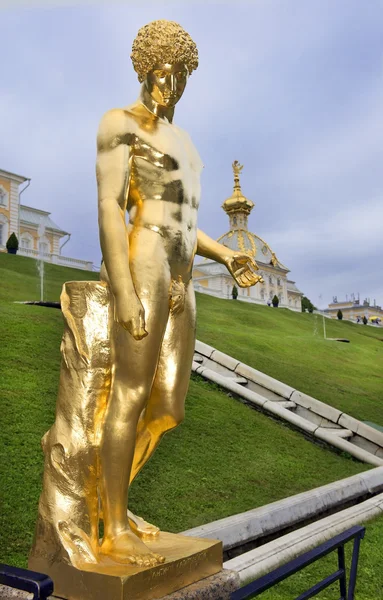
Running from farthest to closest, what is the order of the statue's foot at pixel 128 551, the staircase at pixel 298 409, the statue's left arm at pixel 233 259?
the staircase at pixel 298 409
the statue's left arm at pixel 233 259
the statue's foot at pixel 128 551

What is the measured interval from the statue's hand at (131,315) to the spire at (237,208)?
147ft

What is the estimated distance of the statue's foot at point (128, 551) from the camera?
207cm

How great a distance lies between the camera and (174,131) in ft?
9.00

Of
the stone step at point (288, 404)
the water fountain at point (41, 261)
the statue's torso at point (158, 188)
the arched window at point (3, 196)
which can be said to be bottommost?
the stone step at point (288, 404)

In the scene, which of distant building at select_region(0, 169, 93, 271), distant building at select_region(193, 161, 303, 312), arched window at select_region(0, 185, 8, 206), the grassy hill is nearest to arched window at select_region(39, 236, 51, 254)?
distant building at select_region(0, 169, 93, 271)

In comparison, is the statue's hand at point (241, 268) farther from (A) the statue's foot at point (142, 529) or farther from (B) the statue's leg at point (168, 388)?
(A) the statue's foot at point (142, 529)

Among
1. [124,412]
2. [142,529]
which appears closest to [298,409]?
[142,529]

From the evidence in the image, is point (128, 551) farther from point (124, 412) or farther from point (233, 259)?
point (233, 259)

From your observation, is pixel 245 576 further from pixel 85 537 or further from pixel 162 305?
pixel 162 305

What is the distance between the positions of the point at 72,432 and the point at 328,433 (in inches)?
261

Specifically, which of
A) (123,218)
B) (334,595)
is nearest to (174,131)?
(123,218)

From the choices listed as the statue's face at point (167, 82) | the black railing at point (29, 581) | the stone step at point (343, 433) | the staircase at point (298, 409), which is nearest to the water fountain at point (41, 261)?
the staircase at point (298, 409)

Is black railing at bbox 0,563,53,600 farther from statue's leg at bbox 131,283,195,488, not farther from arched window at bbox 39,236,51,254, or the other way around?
arched window at bbox 39,236,51,254

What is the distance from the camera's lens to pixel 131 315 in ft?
7.43
